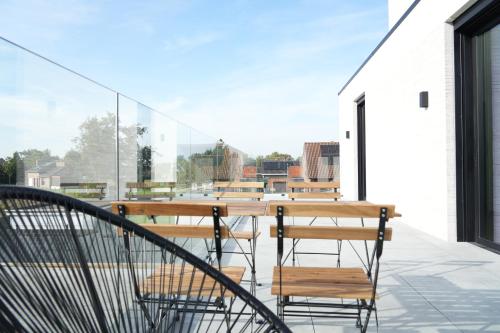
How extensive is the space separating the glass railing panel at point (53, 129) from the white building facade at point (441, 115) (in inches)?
158

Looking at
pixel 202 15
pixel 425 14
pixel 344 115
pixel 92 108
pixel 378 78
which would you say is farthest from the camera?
pixel 344 115

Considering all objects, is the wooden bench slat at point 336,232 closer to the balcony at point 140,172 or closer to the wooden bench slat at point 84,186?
the balcony at point 140,172

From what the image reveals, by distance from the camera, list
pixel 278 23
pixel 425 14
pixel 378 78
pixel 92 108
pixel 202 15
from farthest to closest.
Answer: pixel 278 23
pixel 202 15
pixel 378 78
pixel 425 14
pixel 92 108

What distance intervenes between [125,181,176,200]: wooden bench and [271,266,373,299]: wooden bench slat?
62.0 inches

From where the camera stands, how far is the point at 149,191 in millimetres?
3623

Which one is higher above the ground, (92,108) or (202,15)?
(202,15)

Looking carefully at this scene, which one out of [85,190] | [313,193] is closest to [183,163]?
[313,193]

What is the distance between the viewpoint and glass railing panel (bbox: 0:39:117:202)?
2275 millimetres

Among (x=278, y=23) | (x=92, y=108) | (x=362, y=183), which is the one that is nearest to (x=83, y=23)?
(x=278, y=23)

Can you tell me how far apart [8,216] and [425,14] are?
6.14 m

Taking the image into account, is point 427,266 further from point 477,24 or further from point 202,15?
point 202,15

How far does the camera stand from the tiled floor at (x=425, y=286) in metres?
2.43

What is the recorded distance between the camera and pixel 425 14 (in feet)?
19.1

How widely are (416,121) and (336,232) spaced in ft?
15.4
